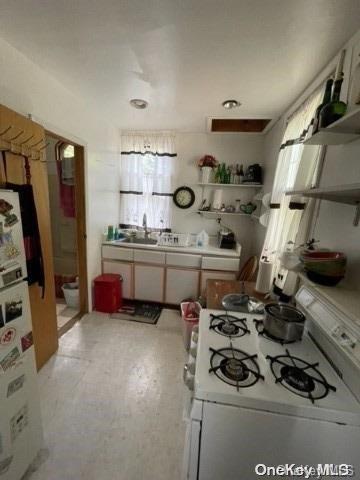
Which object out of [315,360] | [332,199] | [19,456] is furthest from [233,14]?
[19,456]

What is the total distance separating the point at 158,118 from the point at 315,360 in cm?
274

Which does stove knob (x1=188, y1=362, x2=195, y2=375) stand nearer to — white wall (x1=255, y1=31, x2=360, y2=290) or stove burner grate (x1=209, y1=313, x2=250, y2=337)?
stove burner grate (x1=209, y1=313, x2=250, y2=337)

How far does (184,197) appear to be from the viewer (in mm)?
3145

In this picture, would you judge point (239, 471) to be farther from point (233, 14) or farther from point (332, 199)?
point (233, 14)

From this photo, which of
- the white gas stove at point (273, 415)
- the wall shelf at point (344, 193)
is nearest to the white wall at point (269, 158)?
the wall shelf at point (344, 193)

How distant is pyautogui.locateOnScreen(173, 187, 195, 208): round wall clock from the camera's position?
313 cm

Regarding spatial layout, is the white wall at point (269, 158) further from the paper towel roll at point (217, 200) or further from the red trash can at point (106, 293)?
the red trash can at point (106, 293)

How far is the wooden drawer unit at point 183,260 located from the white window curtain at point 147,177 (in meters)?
0.68

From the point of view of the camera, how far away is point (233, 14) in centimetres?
109

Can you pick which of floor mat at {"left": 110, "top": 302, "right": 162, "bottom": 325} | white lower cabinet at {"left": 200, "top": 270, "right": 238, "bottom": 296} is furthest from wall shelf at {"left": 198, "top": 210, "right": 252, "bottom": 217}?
floor mat at {"left": 110, "top": 302, "right": 162, "bottom": 325}

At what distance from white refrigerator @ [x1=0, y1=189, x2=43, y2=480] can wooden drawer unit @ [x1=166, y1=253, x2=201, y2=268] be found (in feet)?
5.75

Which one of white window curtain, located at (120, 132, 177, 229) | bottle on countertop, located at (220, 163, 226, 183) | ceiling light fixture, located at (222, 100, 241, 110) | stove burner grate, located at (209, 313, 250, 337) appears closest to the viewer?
stove burner grate, located at (209, 313, 250, 337)

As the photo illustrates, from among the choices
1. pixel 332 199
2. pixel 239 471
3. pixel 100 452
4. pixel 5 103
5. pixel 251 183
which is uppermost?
→ pixel 5 103

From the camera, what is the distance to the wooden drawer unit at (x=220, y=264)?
103 inches
